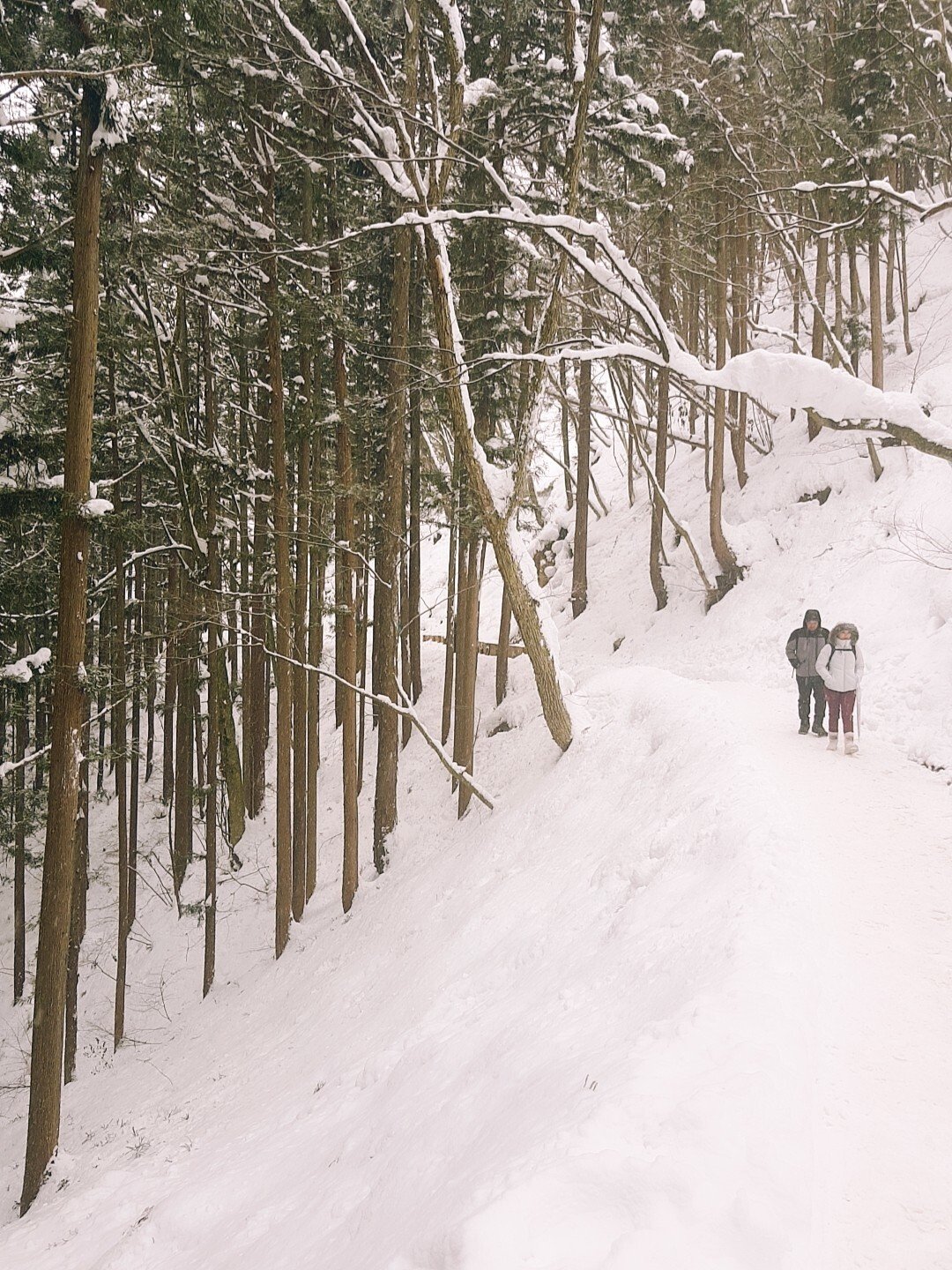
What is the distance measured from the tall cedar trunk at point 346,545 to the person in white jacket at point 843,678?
6926 mm

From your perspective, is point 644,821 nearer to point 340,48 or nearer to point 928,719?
point 928,719

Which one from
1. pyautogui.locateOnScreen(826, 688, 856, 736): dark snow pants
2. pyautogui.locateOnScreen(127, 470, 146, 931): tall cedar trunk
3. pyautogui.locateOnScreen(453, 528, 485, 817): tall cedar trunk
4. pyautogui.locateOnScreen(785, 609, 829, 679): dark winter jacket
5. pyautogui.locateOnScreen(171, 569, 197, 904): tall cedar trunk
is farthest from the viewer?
pyautogui.locateOnScreen(171, 569, 197, 904): tall cedar trunk

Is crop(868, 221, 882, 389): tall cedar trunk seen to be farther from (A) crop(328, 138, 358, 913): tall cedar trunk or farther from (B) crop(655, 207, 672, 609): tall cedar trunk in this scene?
(A) crop(328, 138, 358, 913): tall cedar trunk

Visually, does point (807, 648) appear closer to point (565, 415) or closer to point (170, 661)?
point (170, 661)

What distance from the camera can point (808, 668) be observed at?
33.1 feet

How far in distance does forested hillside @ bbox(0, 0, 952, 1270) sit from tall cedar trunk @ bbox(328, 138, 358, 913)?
0.10 meters

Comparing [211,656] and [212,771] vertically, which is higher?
[211,656]

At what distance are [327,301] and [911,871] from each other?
10.1m

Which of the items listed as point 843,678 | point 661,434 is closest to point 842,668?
point 843,678

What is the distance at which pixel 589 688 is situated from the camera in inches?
540

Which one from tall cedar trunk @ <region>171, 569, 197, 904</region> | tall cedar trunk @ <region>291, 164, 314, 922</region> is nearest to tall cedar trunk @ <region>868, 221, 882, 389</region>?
tall cedar trunk @ <region>291, 164, 314, 922</region>

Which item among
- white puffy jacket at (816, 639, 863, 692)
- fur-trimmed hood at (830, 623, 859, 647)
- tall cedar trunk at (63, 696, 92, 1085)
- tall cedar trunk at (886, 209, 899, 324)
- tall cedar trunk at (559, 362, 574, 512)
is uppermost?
tall cedar trunk at (886, 209, 899, 324)

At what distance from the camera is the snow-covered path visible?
2871mm

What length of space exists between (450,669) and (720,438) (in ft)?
27.8
